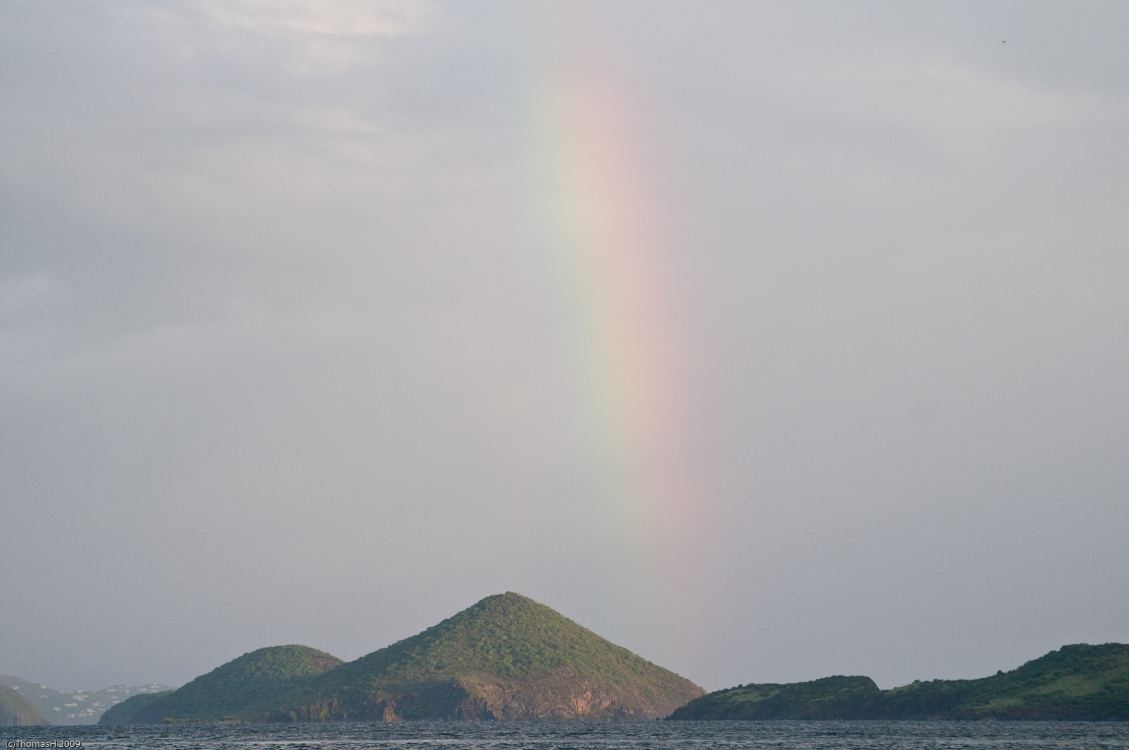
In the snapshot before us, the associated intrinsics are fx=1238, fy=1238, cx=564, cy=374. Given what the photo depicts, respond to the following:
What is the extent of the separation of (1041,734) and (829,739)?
26.6 m

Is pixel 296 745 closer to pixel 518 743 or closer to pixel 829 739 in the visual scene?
pixel 518 743

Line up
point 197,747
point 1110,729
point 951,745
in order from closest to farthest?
point 951,745 < point 197,747 < point 1110,729

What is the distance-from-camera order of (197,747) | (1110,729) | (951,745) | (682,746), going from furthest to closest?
(1110,729), (197,747), (682,746), (951,745)

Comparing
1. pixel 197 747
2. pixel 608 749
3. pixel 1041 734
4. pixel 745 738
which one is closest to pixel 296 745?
pixel 197 747

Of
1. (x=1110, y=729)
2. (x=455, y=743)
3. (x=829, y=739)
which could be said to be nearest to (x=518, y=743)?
(x=455, y=743)

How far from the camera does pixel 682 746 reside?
142 m

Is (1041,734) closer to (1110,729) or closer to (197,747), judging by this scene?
(1110,729)

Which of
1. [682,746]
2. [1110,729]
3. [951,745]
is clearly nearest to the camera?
A: [951,745]

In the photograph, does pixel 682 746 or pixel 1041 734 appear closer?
pixel 682 746

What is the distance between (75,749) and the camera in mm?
138250

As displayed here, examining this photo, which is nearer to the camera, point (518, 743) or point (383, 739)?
point (518, 743)

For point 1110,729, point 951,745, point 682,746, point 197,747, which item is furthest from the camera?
point 1110,729

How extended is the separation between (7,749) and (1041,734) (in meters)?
123

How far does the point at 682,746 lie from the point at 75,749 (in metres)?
68.3
